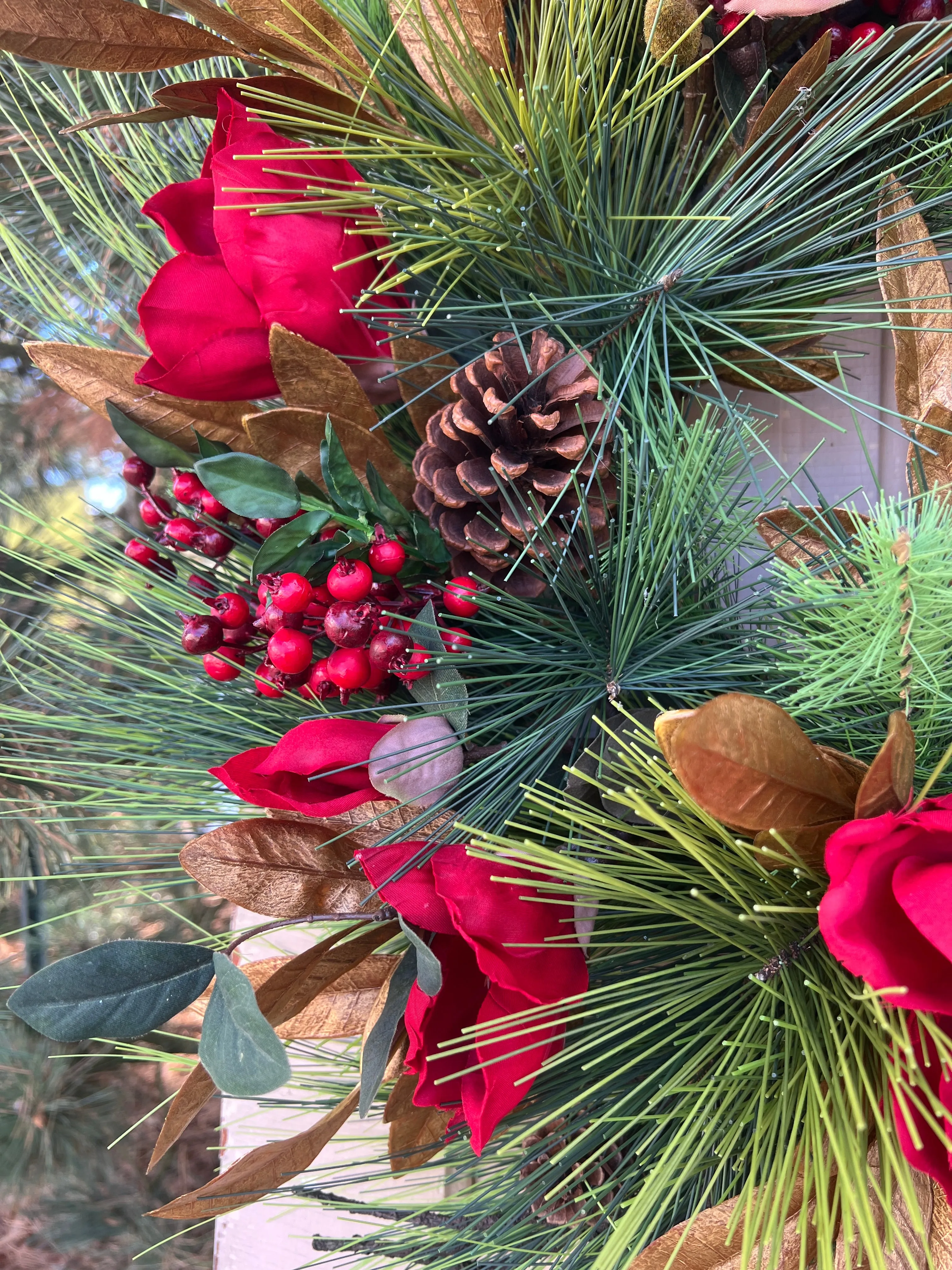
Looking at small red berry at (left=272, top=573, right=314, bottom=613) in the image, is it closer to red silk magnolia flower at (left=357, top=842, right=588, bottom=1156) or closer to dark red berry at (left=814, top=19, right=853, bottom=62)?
red silk magnolia flower at (left=357, top=842, right=588, bottom=1156)

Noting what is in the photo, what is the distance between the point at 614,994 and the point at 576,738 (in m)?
0.07

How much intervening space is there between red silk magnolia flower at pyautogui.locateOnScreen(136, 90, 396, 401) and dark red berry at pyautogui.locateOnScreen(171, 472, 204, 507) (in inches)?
1.1

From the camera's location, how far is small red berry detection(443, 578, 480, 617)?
0.81 ft

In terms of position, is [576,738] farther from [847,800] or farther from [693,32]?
[693,32]

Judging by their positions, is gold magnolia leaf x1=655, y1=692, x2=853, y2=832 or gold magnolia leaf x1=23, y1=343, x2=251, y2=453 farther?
gold magnolia leaf x1=23, y1=343, x2=251, y2=453

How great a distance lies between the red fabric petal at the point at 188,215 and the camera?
26cm

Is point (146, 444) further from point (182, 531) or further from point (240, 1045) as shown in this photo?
point (240, 1045)

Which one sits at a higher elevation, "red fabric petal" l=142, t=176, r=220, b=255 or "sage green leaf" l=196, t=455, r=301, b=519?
"red fabric petal" l=142, t=176, r=220, b=255

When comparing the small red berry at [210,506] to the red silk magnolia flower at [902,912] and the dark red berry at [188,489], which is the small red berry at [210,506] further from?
→ the red silk magnolia flower at [902,912]

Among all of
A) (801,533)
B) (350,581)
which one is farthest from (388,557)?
(801,533)

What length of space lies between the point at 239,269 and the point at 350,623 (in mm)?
107

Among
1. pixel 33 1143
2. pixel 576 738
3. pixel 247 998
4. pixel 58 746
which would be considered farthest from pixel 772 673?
pixel 33 1143

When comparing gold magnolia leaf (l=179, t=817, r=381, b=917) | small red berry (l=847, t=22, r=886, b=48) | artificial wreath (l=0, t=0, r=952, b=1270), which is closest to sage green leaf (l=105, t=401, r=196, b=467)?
artificial wreath (l=0, t=0, r=952, b=1270)

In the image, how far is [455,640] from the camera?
0.26m
